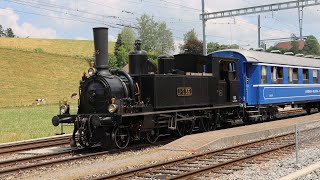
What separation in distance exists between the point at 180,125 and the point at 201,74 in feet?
6.80

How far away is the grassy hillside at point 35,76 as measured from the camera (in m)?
49.4

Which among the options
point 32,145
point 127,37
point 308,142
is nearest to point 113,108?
point 32,145

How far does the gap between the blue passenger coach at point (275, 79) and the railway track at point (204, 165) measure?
6404mm

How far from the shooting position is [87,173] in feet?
30.6

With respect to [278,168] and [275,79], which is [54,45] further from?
[278,168]

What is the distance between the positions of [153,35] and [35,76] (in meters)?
37.6

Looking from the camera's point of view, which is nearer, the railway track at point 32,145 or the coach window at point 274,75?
the railway track at point 32,145

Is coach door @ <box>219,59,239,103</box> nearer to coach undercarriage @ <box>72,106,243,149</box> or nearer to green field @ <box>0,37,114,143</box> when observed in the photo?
coach undercarriage @ <box>72,106,243,149</box>

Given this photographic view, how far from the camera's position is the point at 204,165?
1030 cm

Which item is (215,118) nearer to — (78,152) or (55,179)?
(78,152)

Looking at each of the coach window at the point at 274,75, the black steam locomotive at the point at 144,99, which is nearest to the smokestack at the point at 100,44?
the black steam locomotive at the point at 144,99

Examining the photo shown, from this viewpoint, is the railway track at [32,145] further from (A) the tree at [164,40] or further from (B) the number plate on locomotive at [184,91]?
(A) the tree at [164,40]

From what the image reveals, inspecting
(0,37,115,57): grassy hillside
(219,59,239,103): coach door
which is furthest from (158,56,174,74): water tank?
(0,37,115,57): grassy hillside

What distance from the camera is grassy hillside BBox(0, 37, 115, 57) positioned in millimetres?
85081
